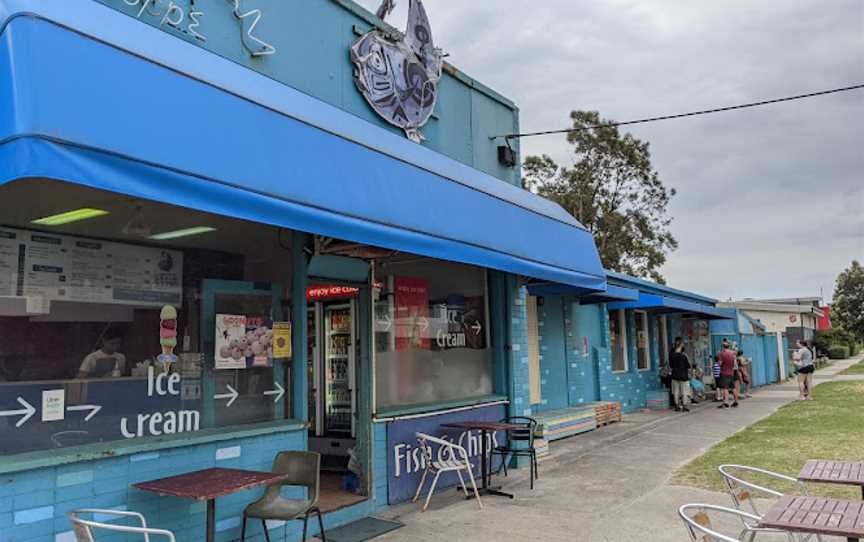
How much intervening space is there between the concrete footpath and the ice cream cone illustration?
2450 mm

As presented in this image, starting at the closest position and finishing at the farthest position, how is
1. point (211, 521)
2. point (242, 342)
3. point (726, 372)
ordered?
point (211, 521), point (242, 342), point (726, 372)

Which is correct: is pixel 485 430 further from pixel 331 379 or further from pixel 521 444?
pixel 331 379

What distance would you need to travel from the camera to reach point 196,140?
360 cm

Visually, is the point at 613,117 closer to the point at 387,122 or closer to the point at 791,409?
the point at 791,409

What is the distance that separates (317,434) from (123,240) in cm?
444

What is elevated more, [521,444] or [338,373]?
[338,373]

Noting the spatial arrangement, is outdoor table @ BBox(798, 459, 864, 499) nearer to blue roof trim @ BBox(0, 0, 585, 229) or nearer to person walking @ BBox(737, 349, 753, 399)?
blue roof trim @ BBox(0, 0, 585, 229)

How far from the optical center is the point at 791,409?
1517cm

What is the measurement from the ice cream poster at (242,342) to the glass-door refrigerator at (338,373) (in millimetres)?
2457

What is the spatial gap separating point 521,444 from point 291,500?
14.3 ft

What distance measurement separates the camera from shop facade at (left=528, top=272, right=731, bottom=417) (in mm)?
12000

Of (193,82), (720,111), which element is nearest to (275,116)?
(193,82)

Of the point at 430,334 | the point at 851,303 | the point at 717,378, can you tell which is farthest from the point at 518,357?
the point at 851,303

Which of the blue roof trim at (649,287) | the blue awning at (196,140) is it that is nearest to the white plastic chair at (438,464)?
the blue awning at (196,140)
